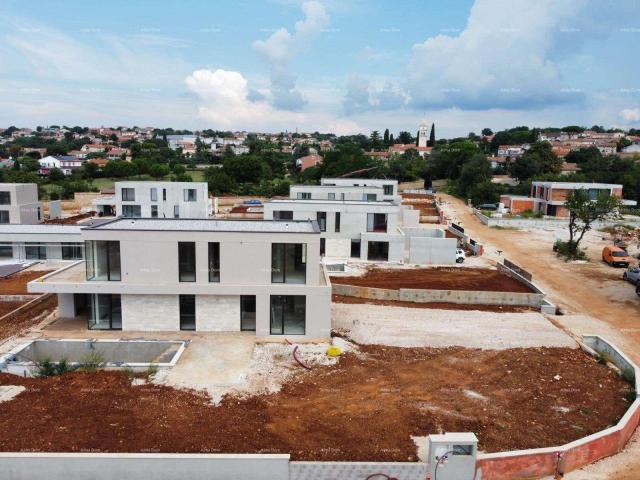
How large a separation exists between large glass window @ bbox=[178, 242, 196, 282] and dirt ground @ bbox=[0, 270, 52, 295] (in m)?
A: 13.4

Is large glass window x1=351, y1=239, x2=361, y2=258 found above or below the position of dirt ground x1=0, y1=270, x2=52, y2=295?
above

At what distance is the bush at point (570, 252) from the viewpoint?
41625 mm

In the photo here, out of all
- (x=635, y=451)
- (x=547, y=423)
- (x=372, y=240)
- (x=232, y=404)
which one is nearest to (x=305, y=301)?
(x=232, y=404)

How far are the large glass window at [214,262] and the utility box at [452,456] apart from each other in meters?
12.5

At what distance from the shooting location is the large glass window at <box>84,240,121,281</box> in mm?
21688

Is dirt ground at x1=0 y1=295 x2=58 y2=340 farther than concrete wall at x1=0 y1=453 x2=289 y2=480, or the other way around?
dirt ground at x1=0 y1=295 x2=58 y2=340

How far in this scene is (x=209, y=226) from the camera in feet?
77.5

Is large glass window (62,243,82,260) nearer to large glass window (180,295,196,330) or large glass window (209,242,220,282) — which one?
large glass window (180,295,196,330)

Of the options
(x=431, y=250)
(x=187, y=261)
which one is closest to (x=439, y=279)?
(x=431, y=250)

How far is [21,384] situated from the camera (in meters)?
16.9

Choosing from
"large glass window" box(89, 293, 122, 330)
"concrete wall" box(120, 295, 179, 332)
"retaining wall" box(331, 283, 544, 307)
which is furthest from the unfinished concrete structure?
"retaining wall" box(331, 283, 544, 307)

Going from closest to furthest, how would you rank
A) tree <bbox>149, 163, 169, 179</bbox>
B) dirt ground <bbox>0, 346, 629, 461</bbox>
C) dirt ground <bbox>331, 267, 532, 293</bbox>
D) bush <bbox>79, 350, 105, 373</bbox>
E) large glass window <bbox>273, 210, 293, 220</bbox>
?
dirt ground <bbox>0, 346, 629, 461</bbox>
bush <bbox>79, 350, 105, 373</bbox>
dirt ground <bbox>331, 267, 532, 293</bbox>
large glass window <bbox>273, 210, 293, 220</bbox>
tree <bbox>149, 163, 169, 179</bbox>

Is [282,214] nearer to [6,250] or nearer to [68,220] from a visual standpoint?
[6,250]

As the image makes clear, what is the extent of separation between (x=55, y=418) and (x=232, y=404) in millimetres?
5112
